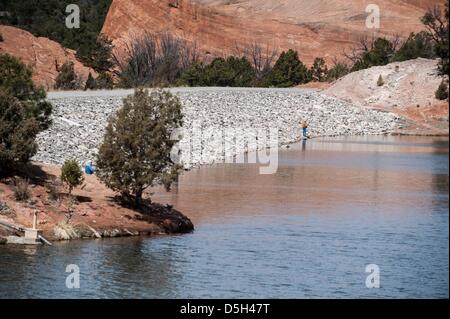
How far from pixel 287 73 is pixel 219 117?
100ft

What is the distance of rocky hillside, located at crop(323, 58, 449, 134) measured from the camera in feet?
253

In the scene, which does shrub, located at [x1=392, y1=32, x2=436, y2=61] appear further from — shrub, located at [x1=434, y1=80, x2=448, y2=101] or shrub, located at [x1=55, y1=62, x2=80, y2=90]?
shrub, located at [x1=434, y1=80, x2=448, y2=101]

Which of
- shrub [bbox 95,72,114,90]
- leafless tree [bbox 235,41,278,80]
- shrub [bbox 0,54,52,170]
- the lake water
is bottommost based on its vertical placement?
the lake water

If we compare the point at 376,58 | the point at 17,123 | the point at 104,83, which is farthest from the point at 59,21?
the point at 17,123

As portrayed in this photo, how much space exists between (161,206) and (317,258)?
704 centimetres

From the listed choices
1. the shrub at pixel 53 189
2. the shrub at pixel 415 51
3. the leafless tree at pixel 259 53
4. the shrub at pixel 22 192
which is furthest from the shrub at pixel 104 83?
the shrub at pixel 22 192

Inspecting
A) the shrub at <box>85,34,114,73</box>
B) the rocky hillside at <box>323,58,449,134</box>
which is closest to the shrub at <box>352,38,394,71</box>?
the rocky hillside at <box>323,58,449,134</box>

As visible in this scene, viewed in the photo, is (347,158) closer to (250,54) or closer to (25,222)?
(25,222)

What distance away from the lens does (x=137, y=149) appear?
3291 cm

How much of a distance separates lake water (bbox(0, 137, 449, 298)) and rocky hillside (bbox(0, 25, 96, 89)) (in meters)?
43.9

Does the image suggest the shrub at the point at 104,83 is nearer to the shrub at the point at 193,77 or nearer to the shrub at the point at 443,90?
the shrub at the point at 193,77

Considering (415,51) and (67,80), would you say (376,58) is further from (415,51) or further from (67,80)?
(67,80)

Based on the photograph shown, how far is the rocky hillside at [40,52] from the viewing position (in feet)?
289
